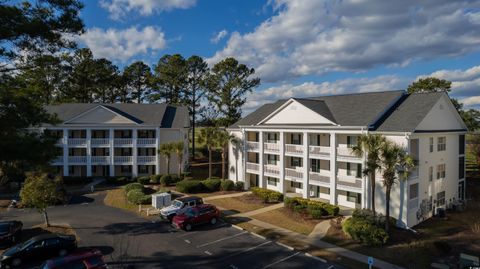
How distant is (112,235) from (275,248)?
469 inches

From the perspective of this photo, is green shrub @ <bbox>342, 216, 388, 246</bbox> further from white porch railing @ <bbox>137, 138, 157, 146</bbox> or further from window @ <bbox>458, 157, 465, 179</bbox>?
white porch railing @ <bbox>137, 138, 157, 146</bbox>

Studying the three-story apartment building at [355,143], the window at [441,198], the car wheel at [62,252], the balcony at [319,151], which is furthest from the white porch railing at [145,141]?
the window at [441,198]

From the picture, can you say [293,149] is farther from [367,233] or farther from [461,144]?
[461,144]

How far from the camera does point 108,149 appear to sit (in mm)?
44031

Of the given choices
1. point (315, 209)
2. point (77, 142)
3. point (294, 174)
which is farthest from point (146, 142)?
point (315, 209)

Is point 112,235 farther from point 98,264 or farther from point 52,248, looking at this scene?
point 98,264

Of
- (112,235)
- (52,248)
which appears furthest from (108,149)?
(52,248)

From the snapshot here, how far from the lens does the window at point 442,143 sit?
92.9 ft

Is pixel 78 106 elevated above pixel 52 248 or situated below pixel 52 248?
above

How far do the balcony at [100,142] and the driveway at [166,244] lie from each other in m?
15.8

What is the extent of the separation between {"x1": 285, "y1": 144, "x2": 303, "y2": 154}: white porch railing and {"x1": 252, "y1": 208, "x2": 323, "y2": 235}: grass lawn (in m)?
7.07

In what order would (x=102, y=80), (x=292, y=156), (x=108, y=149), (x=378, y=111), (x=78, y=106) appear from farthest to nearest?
(x=102, y=80) < (x=78, y=106) < (x=108, y=149) < (x=292, y=156) < (x=378, y=111)

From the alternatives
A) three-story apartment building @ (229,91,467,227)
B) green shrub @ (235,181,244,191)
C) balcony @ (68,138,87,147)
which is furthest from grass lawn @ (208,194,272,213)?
balcony @ (68,138,87,147)

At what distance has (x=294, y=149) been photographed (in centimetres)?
3338
